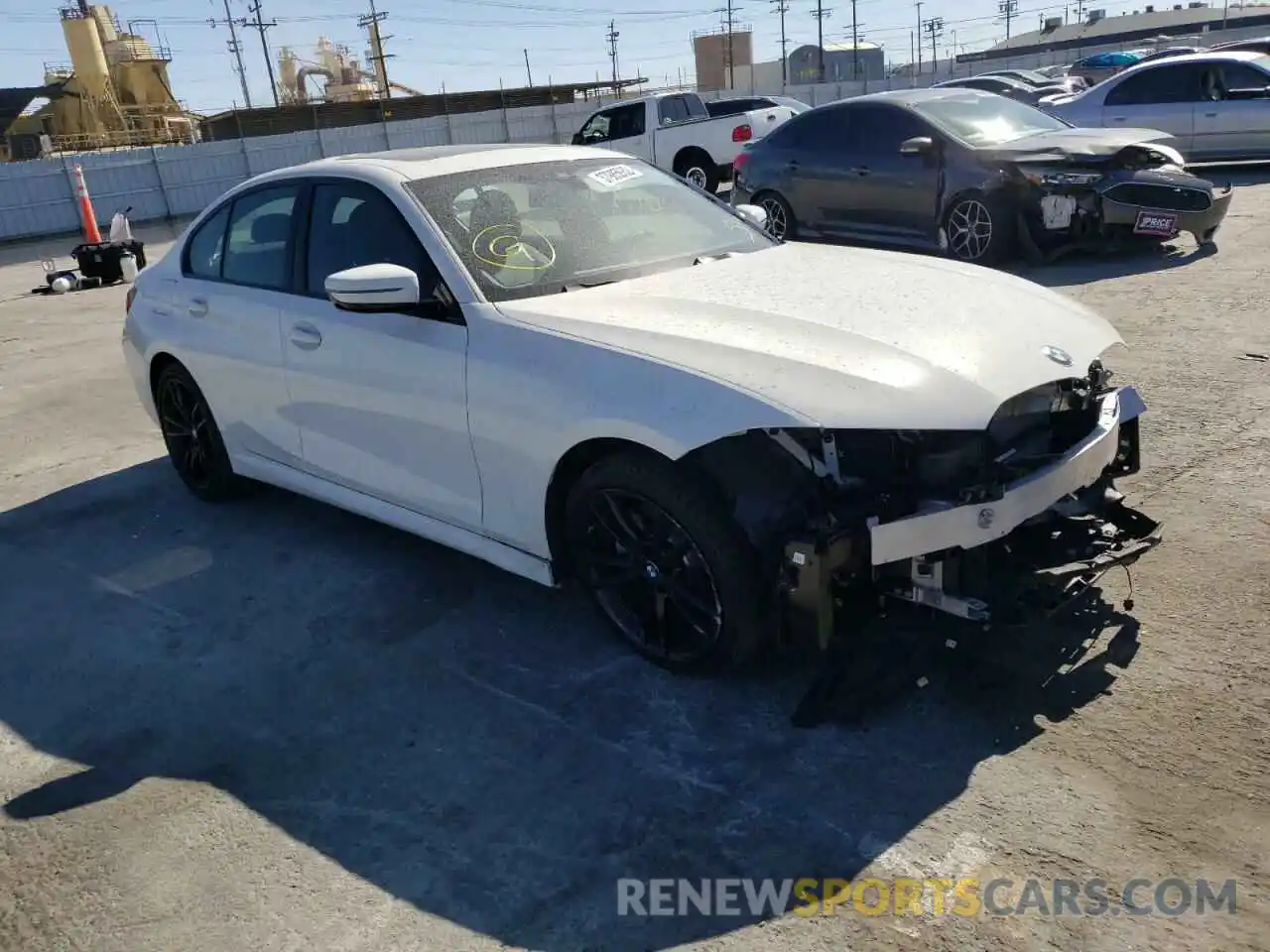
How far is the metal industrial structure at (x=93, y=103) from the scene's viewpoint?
42844 mm

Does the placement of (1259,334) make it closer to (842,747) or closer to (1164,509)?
(1164,509)

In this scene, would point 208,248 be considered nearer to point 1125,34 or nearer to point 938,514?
point 938,514

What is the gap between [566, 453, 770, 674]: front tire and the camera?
10.2 ft

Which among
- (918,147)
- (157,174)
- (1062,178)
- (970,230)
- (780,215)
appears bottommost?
(970,230)

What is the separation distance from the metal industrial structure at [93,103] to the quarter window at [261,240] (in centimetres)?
4245

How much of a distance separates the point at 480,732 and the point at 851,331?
167 cm

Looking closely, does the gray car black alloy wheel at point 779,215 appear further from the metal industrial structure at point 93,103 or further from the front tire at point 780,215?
the metal industrial structure at point 93,103

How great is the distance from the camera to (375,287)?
3582mm

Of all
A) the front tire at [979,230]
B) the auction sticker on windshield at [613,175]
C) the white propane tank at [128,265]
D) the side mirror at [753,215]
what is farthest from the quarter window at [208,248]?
the white propane tank at [128,265]

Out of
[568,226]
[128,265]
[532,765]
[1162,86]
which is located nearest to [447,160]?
[568,226]

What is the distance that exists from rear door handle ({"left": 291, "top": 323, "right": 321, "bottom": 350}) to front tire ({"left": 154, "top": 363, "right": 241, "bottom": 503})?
3.39ft

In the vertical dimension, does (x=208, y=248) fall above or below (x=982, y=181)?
above

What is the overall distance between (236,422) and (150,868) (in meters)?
2.54

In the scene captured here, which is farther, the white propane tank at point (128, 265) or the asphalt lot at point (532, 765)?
the white propane tank at point (128, 265)
